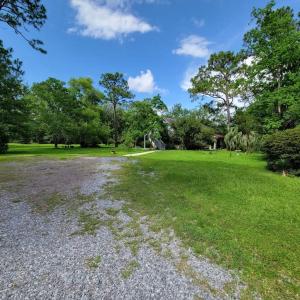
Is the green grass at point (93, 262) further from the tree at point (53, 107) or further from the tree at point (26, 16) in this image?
the tree at point (53, 107)

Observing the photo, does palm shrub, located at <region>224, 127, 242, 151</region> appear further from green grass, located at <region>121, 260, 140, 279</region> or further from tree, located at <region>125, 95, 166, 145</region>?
green grass, located at <region>121, 260, 140, 279</region>

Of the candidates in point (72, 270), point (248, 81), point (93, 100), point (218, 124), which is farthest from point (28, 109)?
point (218, 124)

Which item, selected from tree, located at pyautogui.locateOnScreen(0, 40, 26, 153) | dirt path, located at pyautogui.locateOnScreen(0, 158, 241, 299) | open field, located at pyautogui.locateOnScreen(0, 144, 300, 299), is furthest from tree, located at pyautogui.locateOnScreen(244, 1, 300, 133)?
tree, located at pyautogui.locateOnScreen(0, 40, 26, 153)

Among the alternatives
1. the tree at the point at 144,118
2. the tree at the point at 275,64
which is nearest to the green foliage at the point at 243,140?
the tree at the point at 275,64

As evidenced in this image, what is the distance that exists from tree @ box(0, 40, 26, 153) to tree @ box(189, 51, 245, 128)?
22231mm

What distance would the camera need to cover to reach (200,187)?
759 centimetres

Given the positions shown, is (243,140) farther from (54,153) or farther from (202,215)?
(54,153)

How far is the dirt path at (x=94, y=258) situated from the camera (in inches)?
107

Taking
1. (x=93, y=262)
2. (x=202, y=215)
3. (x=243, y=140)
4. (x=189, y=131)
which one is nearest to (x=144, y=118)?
(x=189, y=131)

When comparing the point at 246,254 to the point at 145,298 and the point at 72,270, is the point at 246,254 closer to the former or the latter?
the point at 145,298

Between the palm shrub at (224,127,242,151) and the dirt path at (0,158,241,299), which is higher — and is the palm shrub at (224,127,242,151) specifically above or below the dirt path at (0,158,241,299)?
above

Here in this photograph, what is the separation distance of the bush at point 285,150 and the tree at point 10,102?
22.2 meters

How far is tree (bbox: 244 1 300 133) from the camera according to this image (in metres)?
15.0

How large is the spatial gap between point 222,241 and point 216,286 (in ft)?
3.95
